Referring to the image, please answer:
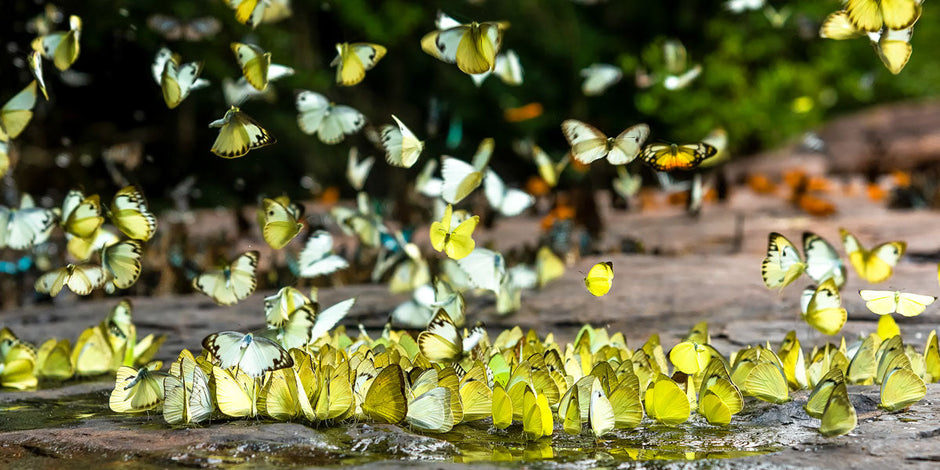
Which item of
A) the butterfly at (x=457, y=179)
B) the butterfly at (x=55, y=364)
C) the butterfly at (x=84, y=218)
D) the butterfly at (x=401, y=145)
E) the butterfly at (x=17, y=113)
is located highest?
Result: the butterfly at (x=17, y=113)

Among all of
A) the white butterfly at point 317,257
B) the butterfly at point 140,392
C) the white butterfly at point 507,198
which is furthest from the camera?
the white butterfly at point 507,198

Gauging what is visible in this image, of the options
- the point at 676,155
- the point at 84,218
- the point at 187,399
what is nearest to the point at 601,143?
the point at 676,155

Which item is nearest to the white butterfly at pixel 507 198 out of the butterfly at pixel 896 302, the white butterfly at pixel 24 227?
the butterfly at pixel 896 302

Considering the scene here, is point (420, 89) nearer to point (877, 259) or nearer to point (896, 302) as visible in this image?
point (877, 259)

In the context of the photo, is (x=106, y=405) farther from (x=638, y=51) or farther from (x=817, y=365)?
(x=638, y=51)

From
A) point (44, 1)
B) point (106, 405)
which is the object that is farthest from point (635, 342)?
point (44, 1)

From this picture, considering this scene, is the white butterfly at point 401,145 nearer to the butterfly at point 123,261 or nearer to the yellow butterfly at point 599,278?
the yellow butterfly at point 599,278
